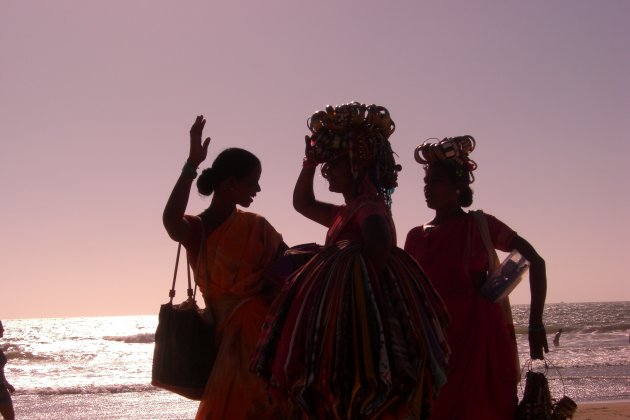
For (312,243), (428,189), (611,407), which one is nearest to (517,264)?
(428,189)

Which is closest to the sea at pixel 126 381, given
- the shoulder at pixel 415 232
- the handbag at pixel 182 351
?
the shoulder at pixel 415 232

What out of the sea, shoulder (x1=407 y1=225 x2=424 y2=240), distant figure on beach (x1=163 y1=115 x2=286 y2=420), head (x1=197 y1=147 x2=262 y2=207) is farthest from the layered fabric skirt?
shoulder (x1=407 y1=225 x2=424 y2=240)

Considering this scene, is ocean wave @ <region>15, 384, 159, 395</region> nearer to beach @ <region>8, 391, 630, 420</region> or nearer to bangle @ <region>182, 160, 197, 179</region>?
beach @ <region>8, 391, 630, 420</region>

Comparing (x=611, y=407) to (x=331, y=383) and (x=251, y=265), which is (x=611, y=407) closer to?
(x=251, y=265)

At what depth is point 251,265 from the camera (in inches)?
188

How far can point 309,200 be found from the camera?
4883 millimetres

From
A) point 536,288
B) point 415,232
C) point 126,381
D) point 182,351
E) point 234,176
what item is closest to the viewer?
point 182,351

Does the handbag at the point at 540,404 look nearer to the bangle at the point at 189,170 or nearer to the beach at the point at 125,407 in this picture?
the bangle at the point at 189,170

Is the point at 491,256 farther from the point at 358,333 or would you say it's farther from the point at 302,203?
the point at 358,333

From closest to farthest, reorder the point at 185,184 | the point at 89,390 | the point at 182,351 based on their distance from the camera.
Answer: the point at 185,184
the point at 182,351
the point at 89,390

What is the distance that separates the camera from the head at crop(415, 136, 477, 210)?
5484 mm

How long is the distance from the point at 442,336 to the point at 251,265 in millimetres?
1419

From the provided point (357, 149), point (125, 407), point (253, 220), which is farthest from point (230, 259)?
point (125, 407)

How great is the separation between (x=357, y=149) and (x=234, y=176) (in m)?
0.92
